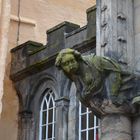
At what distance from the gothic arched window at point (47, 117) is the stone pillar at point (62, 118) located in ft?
1.78

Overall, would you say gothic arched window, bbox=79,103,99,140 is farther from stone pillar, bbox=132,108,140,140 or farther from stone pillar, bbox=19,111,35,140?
stone pillar, bbox=132,108,140,140

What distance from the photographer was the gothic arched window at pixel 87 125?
48.6 ft

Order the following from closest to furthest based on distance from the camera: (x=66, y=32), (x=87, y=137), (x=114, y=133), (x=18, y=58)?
(x=114, y=133), (x=87, y=137), (x=66, y=32), (x=18, y=58)

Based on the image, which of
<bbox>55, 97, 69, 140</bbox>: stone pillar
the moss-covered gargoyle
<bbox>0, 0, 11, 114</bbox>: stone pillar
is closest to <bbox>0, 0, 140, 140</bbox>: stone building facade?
<bbox>55, 97, 69, 140</bbox>: stone pillar

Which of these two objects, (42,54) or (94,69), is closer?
(94,69)

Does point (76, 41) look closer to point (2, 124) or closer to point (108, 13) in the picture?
point (2, 124)

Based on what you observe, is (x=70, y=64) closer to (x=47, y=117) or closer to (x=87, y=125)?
(x=87, y=125)

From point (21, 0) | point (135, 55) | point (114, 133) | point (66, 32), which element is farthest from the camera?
point (21, 0)

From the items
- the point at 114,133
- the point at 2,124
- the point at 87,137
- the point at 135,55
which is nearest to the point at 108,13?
the point at 135,55

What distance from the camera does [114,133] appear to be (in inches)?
225

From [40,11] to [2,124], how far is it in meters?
4.36

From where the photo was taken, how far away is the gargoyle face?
5.92 m

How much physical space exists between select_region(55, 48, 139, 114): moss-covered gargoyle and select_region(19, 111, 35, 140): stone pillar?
36.0 feet

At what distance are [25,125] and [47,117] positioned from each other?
2.64 feet
